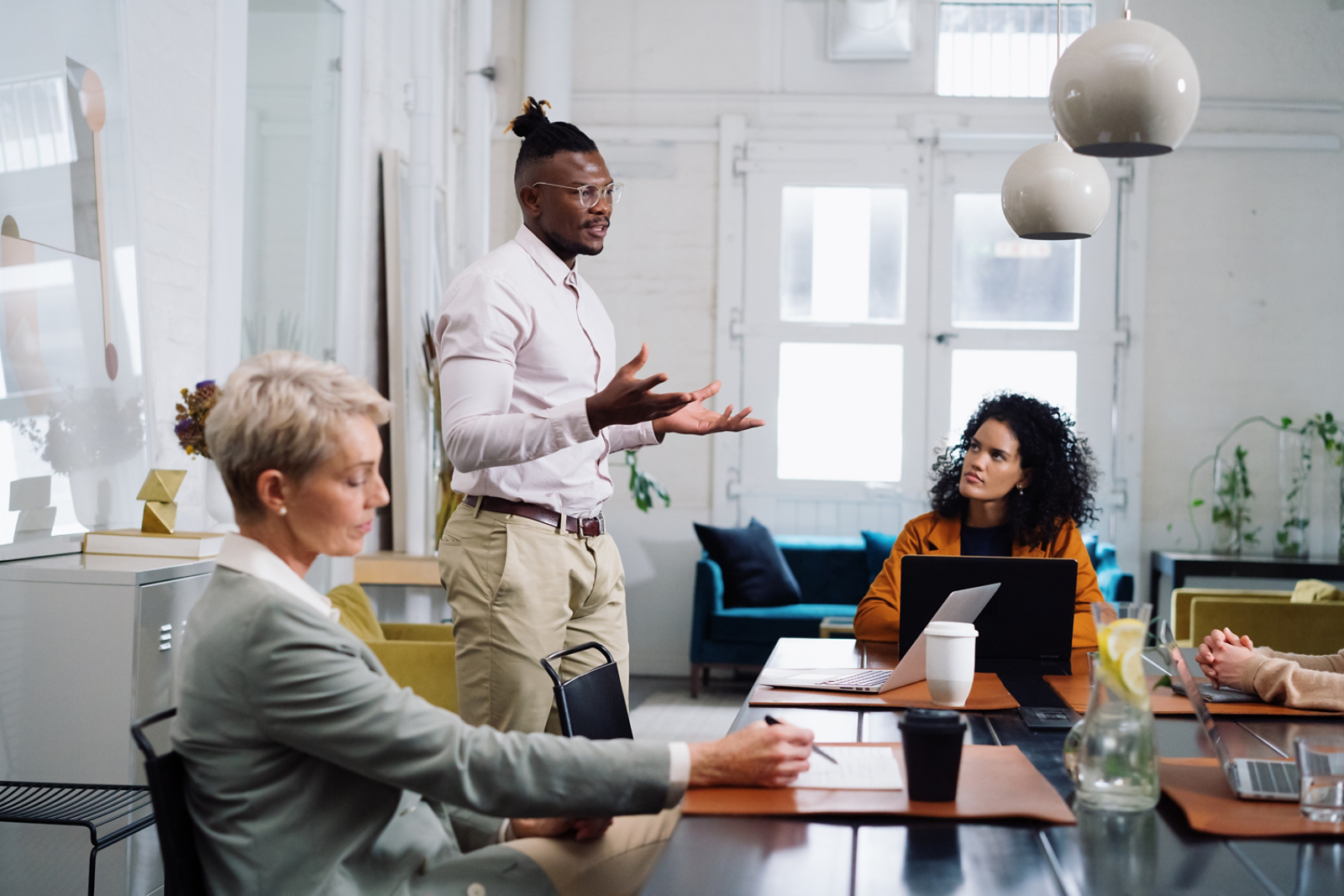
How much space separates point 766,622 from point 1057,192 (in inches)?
137

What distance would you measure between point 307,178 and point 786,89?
3.18 m

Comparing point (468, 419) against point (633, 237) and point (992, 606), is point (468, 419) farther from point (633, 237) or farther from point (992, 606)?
point (633, 237)

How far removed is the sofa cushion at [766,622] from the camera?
18.7ft

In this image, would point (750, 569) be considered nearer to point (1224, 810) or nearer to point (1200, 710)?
point (1200, 710)

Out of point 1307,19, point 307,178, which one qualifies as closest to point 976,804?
point 307,178

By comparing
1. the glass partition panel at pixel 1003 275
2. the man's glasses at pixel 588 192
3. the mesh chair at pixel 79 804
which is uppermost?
the glass partition panel at pixel 1003 275

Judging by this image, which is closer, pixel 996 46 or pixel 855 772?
pixel 855 772

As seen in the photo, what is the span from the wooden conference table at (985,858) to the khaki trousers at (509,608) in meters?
0.89

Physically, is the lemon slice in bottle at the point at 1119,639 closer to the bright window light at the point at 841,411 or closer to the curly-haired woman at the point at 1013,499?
the curly-haired woman at the point at 1013,499

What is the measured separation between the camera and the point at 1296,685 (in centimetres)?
188

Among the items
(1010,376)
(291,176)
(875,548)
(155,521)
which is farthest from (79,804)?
(1010,376)

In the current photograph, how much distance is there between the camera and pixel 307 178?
14.0ft

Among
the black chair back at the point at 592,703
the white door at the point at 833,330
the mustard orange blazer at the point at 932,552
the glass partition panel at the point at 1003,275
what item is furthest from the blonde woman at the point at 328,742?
the glass partition panel at the point at 1003,275

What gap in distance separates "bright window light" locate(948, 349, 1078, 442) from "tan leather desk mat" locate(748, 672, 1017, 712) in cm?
445
